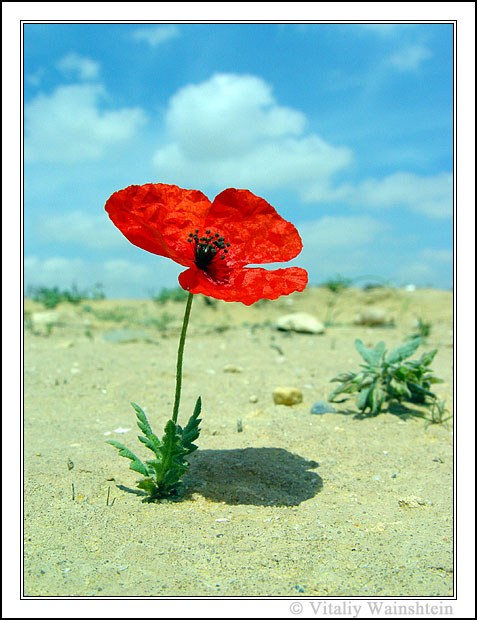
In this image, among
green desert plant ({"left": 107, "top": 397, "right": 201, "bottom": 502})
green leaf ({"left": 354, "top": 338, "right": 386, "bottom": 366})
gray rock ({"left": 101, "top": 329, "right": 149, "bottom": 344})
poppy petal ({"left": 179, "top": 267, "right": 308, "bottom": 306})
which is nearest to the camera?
poppy petal ({"left": 179, "top": 267, "right": 308, "bottom": 306})

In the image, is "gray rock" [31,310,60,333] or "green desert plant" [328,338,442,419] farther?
"gray rock" [31,310,60,333]

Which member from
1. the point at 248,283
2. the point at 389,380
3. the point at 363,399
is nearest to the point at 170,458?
the point at 248,283

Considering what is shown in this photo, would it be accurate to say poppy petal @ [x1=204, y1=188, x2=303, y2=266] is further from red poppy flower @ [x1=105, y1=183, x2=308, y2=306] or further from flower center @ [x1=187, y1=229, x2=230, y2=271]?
flower center @ [x1=187, y1=229, x2=230, y2=271]

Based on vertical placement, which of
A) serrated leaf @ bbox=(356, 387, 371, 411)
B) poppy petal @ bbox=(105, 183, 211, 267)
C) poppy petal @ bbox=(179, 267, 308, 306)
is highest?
poppy petal @ bbox=(105, 183, 211, 267)

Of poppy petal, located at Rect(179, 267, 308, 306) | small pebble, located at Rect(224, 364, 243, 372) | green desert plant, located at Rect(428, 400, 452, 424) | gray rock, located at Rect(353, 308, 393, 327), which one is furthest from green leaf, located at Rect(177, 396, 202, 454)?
gray rock, located at Rect(353, 308, 393, 327)

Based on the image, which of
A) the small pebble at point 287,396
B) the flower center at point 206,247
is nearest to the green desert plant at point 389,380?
the small pebble at point 287,396

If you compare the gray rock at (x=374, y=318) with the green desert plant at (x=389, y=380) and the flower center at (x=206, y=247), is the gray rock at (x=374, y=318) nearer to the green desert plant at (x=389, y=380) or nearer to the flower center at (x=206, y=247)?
the green desert plant at (x=389, y=380)

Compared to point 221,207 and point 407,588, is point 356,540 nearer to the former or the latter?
point 407,588

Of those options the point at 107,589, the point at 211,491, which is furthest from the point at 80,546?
the point at 211,491
